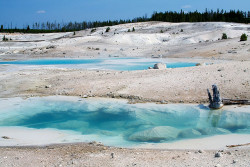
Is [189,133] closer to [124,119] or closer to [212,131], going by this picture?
[212,131]

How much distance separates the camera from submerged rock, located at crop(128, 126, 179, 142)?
838 centimetres

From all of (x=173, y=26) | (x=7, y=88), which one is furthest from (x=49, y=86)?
(x=173, y=26)

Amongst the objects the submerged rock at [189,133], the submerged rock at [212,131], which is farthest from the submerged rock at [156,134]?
the submerged rock at [212,131]

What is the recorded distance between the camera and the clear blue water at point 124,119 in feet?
28.9

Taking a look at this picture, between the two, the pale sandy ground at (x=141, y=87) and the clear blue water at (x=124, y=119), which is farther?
the clear blue water at (x=124, y=119)

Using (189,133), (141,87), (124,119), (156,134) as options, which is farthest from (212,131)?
(141,87)

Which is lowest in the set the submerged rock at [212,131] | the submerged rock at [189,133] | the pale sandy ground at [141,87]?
the submerged rock at [189,133]

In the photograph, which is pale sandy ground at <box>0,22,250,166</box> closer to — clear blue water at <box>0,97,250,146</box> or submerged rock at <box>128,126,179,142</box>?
clear blue water at <box>0,97,250,146</box>

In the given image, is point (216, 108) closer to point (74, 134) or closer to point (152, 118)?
point (152, 118)

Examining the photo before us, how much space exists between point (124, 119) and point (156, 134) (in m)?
2.14

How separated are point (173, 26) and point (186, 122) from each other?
47622mm

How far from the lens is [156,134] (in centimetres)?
865

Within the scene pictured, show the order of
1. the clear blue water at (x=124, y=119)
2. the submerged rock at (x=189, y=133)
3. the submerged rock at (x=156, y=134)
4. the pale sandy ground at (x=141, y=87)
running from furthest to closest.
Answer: the clear blue water at (x=124, y=119), the submerged rock at (x=189, y=133), the submerged rock at (x=156, y=134), the pale sandy ground at (x=141, y=87)

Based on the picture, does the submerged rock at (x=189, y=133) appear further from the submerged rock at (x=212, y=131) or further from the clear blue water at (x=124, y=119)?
the submerged rock at (x=212, y=131)
